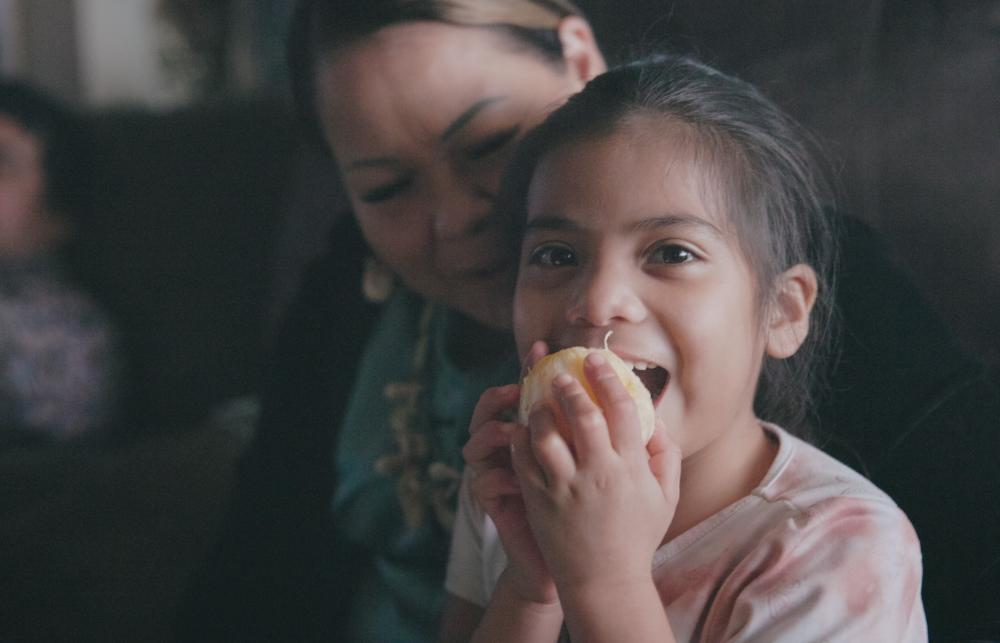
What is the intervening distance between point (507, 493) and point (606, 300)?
151 millimetres

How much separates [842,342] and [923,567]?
0.18 meters

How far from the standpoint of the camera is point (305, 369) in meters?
1.09

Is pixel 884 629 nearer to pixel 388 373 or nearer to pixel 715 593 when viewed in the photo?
pixel 715 593

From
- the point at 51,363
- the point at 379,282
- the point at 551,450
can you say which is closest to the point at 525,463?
the point at 551,450

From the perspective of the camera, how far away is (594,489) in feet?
1.87

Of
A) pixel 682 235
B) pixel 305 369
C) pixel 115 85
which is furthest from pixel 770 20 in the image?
pixel 115 85

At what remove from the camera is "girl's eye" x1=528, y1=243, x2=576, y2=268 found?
26.8 inches

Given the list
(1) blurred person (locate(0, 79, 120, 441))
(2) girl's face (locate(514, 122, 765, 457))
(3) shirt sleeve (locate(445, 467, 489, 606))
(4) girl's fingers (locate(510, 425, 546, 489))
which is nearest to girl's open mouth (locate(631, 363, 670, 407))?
(2) girl's face (locate(514, 122, 765, 457))

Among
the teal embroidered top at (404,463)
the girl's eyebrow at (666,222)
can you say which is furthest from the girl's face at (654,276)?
the teal embroidered top at (404,463)

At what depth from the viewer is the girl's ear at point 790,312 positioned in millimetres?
708

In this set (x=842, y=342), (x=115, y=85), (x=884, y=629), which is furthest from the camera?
(x=115, y=85)

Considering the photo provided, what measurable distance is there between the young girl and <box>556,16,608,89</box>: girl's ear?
0.15 m

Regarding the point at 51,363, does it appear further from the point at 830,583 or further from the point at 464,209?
the point at 830,583

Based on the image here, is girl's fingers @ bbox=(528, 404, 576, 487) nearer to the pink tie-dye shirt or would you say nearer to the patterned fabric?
the pink tie-dye shirt
